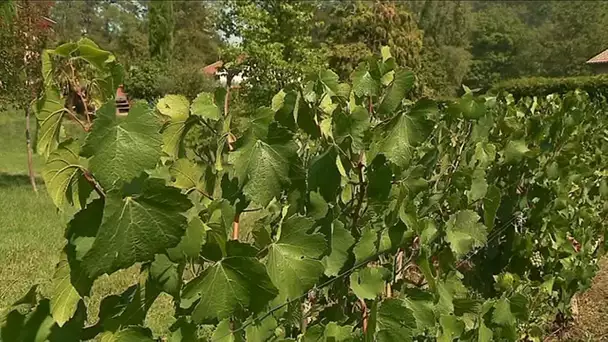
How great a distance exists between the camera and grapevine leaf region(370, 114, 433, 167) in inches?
48.4

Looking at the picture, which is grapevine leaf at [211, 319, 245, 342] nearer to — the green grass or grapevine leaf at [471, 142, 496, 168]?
the green grass

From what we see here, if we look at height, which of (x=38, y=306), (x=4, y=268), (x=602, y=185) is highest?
(x=38, y=306)

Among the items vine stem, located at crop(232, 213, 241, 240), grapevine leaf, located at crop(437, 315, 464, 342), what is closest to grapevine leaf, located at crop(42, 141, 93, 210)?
vine stem, located at crop(232, 213, 241, 240)

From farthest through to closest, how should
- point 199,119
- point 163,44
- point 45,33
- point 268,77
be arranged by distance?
point 163,44 → point 268,77 → point 45,33 → point 199,119

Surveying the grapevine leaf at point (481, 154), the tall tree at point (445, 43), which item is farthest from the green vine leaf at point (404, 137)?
the tall tree at point (445, 43)

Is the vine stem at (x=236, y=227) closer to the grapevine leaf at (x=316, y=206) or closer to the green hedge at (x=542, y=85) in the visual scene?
the grapevine leaf at (x=316, y=206)

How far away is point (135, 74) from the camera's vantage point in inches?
965

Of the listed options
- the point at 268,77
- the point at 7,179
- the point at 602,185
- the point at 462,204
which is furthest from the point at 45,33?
the point at 462,204

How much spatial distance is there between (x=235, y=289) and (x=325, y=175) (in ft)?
1.16

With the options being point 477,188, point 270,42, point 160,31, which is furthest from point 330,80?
point 160,31

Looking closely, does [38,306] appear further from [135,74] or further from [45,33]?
[135,74]

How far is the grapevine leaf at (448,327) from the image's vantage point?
5.49 ft

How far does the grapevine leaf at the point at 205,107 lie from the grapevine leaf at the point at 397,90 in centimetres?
40

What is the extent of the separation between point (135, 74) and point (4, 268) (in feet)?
66.0
